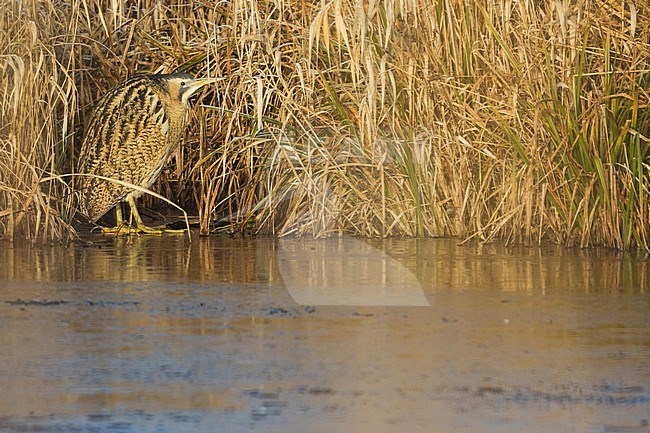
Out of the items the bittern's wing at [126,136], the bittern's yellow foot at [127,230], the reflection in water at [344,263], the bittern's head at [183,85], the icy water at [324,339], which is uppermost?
the bittern's head at [183,85]

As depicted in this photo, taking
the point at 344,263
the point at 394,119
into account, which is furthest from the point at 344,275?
the point at 394,119

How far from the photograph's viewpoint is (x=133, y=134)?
9.20 meters

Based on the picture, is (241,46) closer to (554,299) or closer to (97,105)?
(97,105)

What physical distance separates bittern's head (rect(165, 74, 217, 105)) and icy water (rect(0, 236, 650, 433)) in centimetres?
133

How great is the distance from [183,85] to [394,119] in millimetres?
1515

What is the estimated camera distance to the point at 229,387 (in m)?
4.61

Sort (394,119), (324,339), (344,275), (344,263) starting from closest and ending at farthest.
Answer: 1. (324,339)
2. (344,275)
3. (344,263)
4. (394,119)

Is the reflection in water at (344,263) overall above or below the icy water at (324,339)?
above

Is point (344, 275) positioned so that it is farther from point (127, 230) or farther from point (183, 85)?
point (183, 85)

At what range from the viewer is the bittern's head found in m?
9.21

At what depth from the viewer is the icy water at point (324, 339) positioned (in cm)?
425

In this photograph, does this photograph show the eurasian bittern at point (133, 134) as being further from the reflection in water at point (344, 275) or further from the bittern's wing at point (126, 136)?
the reflection in water at point (344, 275)

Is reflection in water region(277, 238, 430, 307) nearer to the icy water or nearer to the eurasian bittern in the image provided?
the icy water

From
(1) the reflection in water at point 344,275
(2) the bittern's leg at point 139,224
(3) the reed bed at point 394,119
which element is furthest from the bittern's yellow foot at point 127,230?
(1) the reflection in water at point 344,275
